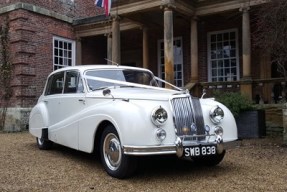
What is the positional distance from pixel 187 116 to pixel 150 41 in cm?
1160

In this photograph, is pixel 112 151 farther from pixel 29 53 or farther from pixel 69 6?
Answer: pixel 69 6

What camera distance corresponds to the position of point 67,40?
1636cm

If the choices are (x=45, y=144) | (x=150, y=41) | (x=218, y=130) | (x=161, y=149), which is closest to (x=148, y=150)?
(x=161, y=149)

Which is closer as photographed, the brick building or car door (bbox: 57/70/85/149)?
car door (bbox: 57/70/85/149)

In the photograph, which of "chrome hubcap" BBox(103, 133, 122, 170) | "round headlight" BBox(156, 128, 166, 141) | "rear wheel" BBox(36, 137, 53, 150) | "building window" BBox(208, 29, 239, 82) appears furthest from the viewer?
"building window" BBox(208, 29, 239, 82)

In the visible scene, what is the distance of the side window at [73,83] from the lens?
22.2 ft

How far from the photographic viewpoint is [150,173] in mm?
5754

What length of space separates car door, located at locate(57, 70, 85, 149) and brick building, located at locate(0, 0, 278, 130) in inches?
205

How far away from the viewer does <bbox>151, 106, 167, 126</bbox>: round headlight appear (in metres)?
5.11

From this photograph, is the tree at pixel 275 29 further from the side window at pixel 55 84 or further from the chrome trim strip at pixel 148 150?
the side window at pixel 55 84

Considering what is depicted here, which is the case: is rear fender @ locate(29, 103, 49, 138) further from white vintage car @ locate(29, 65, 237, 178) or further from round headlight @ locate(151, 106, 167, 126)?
round headlight @ locate(151, 106, 167, 126)

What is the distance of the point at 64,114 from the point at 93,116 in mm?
1326

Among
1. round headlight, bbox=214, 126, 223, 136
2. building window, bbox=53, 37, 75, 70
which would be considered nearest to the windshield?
round headlight, bbox=214, 126, 223, 136

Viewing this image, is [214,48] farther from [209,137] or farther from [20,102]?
[209,137]
